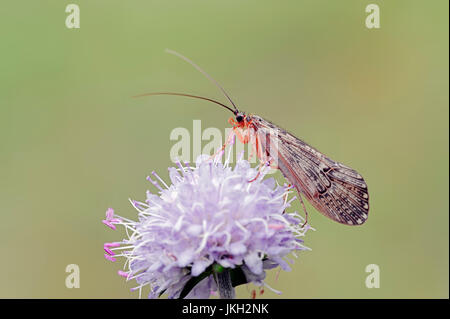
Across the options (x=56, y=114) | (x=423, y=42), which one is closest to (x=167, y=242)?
(x=56, y=114)

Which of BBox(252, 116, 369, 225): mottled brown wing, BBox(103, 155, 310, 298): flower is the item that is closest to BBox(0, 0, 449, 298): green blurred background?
BBox(252, 116, 369, 225): mottled brown wing

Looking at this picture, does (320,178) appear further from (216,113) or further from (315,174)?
(216,113)

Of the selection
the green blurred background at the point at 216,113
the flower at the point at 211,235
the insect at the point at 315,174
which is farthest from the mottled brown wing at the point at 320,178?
the green blurred background at the point at 216,113

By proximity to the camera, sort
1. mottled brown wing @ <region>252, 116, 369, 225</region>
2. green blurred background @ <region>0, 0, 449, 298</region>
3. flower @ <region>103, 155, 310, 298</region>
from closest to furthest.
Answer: flower @ <region>103, 155, 310, 298</region>, mottled brown wing @ <region>252, 116, 369, 225</region>, green blurred background @ <region>0, 0, 449, 298</region>

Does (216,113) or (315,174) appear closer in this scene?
(315,174)

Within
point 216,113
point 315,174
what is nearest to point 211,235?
point 315,174

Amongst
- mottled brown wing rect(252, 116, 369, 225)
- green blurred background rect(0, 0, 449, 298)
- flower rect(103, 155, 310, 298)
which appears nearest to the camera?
flower rect(103, 155, 310, 298)

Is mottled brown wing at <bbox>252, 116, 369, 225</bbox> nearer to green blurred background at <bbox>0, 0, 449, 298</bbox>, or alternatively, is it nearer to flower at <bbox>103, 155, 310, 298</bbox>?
flower at <bbox>103, 155, 310, 298</bbox>
